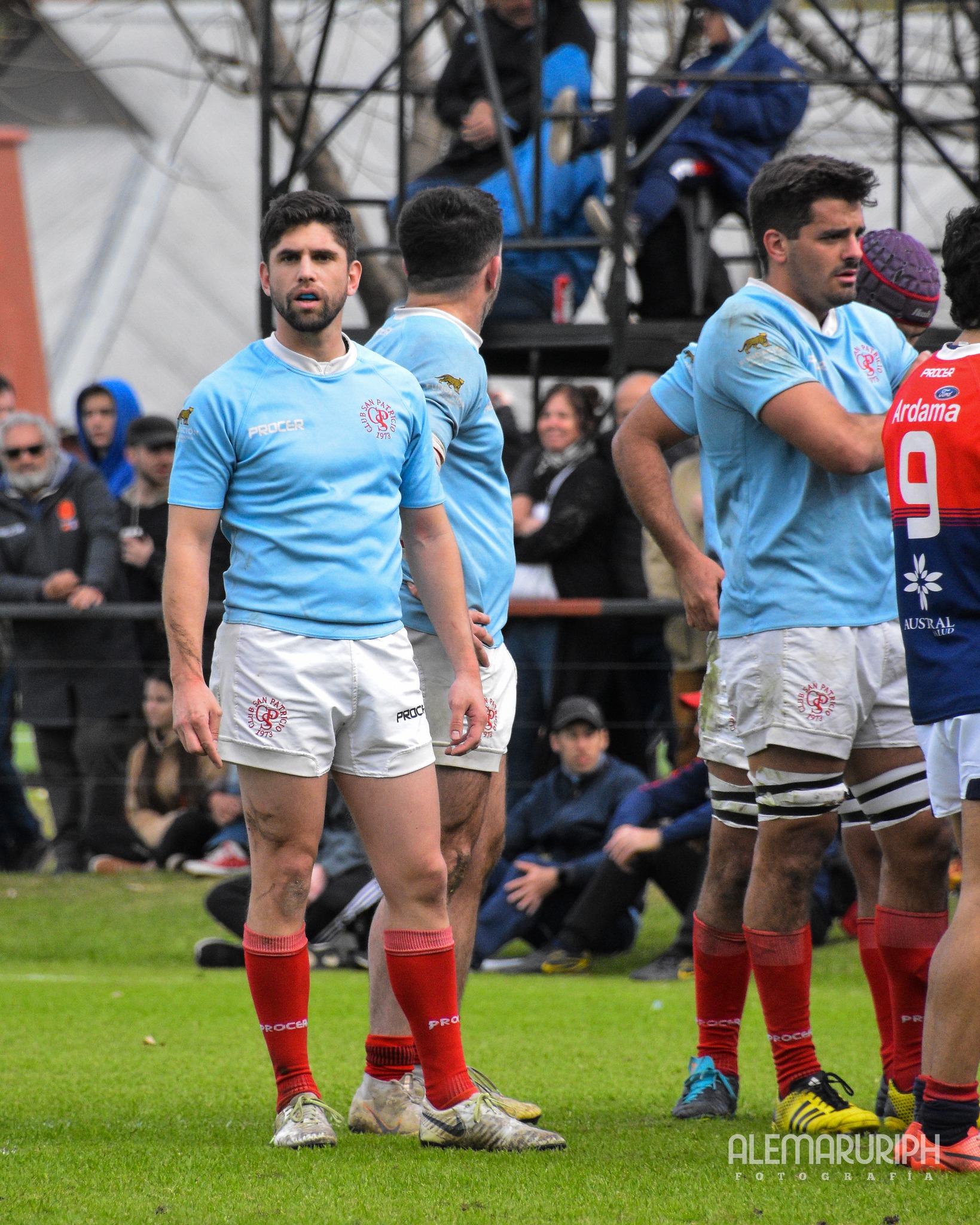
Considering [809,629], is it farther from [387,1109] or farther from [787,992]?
[387,1109]

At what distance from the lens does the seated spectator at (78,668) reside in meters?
9.12

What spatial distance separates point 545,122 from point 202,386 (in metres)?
5.90

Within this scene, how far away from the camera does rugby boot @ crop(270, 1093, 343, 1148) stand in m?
3.79

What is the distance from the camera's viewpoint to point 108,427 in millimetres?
10180

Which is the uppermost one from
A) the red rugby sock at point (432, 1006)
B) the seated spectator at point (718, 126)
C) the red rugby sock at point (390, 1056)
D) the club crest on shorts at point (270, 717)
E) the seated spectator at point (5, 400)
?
the seated spectator at point (718, 126)

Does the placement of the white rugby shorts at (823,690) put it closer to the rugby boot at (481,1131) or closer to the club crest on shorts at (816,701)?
the club crest on shorts at (816,701)

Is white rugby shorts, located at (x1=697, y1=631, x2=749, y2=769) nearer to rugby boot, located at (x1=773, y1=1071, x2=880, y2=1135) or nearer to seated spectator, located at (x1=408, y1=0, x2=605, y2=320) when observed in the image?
rugby boot, located at (x1=773, y1=1071, x2=880, y2=1135)

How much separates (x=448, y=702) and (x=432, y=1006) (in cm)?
73

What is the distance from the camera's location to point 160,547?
9.44m

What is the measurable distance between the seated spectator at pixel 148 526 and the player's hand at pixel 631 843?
3017mm

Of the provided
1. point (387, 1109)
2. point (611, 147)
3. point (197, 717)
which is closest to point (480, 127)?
point (611, 147)

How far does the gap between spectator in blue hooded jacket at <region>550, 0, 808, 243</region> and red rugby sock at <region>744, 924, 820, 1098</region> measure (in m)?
5.24

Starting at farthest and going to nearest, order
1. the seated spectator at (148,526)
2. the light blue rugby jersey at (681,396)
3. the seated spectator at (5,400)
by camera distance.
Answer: the seated spectator at (5,400), the seated spectator at (148,526), the light blue rugby jersey at (681,396)

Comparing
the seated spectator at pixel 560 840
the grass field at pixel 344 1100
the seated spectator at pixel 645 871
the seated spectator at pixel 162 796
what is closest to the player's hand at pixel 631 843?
the seated spectator at pixel 645 871
